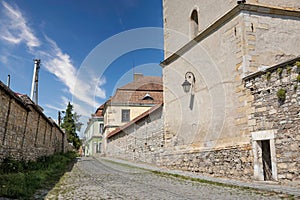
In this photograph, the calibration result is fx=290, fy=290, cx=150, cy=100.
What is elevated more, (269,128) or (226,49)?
(226,49)

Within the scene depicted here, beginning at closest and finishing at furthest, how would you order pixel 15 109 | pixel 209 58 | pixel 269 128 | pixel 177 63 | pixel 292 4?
pixel 269 128, pixel 15 109, pixel 292 4, pixel 209 58, pixel 177 63

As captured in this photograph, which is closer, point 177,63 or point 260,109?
point 260,109

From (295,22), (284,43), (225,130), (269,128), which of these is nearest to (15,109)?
(225,130)

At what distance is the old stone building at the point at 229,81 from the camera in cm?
809

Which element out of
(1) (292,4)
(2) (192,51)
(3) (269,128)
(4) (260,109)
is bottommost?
(3) (269,128)

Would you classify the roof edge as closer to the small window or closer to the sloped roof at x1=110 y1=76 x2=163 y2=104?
the small window

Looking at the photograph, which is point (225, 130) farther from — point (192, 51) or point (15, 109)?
point (15, 109)

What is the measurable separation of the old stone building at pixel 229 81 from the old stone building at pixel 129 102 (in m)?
18.0

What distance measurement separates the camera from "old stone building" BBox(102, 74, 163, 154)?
3055 centimetres

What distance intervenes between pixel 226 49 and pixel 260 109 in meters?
2.58

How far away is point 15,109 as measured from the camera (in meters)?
8.29

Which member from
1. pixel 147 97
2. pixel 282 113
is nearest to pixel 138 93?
pixel 147 97

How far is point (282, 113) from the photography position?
726cm

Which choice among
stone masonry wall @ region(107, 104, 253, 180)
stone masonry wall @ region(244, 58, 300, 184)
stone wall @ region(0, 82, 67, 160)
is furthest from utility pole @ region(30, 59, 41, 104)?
stone masonry wall @ region(244, 58, 300, 184)
